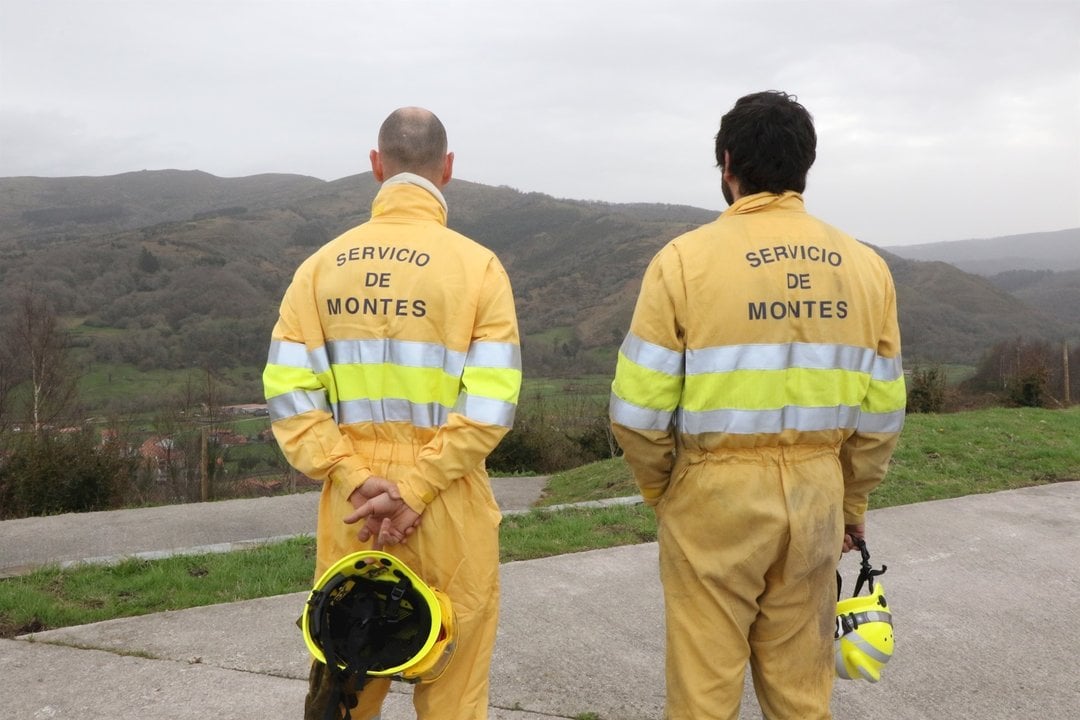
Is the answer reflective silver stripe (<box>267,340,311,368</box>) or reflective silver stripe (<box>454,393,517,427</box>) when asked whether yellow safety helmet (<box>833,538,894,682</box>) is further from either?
reflective silver stripe (<box>267,340,311,368</box>)

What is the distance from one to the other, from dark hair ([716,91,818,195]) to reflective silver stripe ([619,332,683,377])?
56cm

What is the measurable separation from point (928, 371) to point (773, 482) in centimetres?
1589

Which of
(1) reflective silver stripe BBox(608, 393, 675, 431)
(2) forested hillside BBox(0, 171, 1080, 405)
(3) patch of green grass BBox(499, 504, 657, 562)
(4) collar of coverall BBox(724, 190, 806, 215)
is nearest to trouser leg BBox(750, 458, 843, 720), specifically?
(1) reflective silver stripe BBox(608, 393, 675, 431)

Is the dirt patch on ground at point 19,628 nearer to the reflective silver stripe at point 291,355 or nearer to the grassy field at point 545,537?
the grassy field at point 545,537

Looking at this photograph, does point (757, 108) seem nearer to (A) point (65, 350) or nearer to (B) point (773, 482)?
(B) point (773, 482)

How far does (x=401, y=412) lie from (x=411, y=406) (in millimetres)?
36

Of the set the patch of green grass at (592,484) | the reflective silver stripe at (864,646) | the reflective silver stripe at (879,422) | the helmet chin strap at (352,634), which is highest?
the reflective silver stripe at (879,422)

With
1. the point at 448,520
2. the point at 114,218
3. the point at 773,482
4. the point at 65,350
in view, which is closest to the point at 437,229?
the point at 448,520

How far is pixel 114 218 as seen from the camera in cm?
14312

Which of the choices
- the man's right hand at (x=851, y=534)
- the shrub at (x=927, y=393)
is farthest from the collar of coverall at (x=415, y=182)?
the shrub at (x=927, y=393)

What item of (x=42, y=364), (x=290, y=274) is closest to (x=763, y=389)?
(x=42, y=364)

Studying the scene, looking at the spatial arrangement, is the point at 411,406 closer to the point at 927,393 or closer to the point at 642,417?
the point at 642,417

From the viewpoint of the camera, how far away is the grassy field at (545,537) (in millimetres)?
4531

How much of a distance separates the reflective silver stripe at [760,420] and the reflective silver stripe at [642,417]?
65mm
